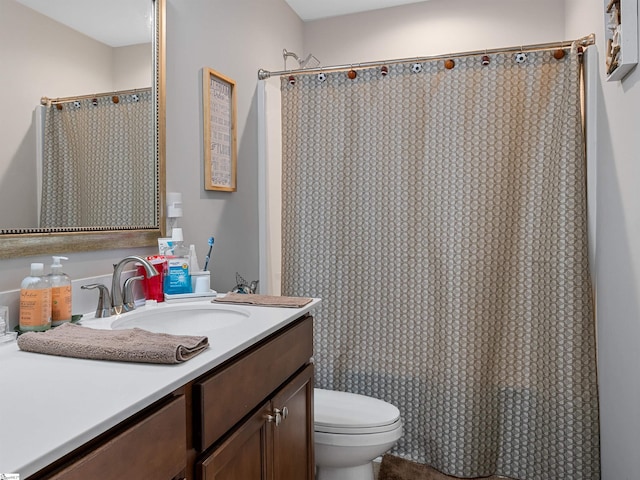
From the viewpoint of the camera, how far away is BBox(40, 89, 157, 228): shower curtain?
48.5 inches

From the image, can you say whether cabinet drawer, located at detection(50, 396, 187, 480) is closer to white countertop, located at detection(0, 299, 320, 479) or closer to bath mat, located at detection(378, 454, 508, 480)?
white countertop, located at detection(0, 299, 320, 479)

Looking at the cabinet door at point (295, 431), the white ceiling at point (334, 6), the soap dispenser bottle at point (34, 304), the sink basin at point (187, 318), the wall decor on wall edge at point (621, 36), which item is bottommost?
the cabinet door at point (295, 431)

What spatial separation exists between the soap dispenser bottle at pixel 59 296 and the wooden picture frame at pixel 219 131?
0.87 metres

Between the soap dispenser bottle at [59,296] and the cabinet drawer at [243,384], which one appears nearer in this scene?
the cabinet drawer at [243,384]

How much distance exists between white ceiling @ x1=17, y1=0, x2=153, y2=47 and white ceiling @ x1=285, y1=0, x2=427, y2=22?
146cm

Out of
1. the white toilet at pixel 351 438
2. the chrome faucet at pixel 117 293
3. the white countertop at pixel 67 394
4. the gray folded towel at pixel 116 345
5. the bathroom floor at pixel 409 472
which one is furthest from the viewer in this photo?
the bathroom floor at pixel 409 472

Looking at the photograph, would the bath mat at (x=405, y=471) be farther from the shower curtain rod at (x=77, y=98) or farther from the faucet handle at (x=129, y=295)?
the shower curtain rod at (x=77, y=98)

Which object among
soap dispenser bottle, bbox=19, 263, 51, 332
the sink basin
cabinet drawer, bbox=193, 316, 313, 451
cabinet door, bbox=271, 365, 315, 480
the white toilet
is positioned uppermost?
soap dispenser bottle, bbox=19, 263, 51, 332

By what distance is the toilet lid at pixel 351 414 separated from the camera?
168 cm

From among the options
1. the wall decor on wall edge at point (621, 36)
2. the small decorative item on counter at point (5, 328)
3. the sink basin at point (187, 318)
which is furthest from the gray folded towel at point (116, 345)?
the wall decor on wall edge at point (621, 36)

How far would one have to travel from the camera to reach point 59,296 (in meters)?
1.15

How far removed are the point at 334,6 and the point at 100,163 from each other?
2069mm

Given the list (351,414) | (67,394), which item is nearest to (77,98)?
(67,394)

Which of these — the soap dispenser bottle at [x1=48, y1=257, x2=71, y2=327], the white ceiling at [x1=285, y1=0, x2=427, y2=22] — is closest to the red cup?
the soap dispenser bottle at [x1=48, y1=257, x2=71, y2=327]
